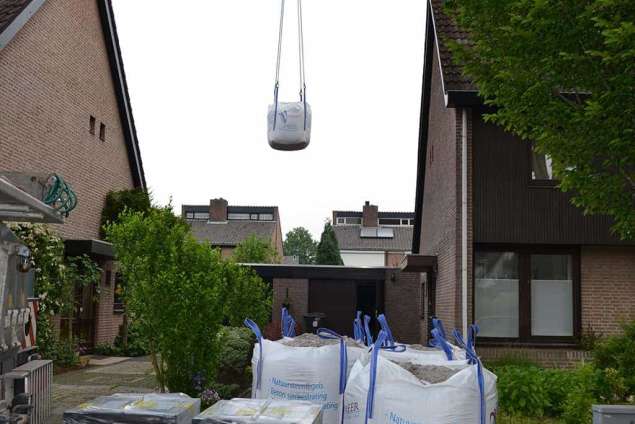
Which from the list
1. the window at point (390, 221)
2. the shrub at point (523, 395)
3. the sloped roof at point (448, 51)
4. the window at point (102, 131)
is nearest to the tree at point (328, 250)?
the window at point (390, 221)

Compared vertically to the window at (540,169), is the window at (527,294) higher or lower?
lower

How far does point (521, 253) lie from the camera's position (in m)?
13.7

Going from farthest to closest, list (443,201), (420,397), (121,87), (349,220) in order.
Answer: (349,220) < (121,87) < (443,201) < (420,397)

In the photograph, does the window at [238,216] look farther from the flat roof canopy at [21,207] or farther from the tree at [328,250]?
the flat roof canopy at [21,207]

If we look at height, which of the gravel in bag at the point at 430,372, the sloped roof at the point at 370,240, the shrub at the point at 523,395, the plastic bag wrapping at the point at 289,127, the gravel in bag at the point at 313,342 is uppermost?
the sloped roof at the point at 370,240

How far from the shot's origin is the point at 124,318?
63.0ft

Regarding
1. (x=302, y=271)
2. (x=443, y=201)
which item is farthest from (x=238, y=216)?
(x=443, y=201)

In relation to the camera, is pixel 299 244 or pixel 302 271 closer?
pixel 302 271

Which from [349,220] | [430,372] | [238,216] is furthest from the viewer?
[349,220]

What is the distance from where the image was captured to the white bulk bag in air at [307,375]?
6504 millimetres

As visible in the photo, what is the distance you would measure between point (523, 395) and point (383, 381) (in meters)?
4.87

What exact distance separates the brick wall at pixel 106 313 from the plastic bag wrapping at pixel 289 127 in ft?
30.7

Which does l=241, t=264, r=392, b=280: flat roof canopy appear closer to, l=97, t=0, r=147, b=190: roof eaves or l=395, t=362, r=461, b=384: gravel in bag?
l=97, t=0, r=147, b=190: roof eaves

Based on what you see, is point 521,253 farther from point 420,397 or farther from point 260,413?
point 260,413
